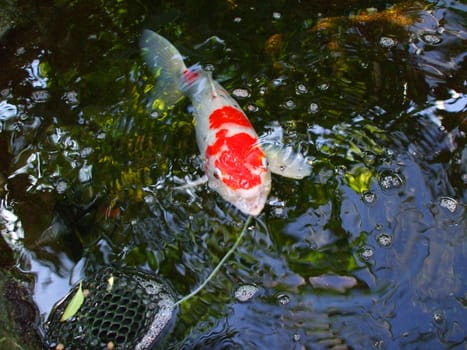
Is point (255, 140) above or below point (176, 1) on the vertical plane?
below

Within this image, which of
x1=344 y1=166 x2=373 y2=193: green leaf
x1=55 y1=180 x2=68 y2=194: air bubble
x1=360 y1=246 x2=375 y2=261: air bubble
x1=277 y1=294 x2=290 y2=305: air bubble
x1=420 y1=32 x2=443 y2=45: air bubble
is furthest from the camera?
x1=420 y1=32 x2=443 y2=45: air bubble

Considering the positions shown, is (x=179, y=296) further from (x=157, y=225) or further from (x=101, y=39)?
(x=101, y=39)

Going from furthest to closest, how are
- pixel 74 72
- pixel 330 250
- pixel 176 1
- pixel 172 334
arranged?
pixel 176 1
pixel 74 72
pixel 330 250
pixel 172 334

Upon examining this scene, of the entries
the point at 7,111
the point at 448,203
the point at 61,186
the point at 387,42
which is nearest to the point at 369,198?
the point at 448,203

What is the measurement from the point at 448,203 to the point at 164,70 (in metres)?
1.85

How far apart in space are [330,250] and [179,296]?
0.79 m

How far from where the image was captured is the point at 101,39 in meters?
3.47

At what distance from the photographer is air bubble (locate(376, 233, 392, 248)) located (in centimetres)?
253

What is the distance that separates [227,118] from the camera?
2689 millimetres

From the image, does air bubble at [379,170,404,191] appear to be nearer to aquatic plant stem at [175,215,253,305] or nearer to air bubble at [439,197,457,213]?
air bubble at [439,197,457,213]

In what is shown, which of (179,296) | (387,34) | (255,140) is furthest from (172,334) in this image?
(387,34)

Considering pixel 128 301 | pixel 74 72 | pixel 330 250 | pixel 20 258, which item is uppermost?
pixel 74 72

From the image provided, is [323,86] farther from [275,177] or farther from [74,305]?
[74,305]

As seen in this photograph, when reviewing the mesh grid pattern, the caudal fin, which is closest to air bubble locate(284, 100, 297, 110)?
the caudal fin
